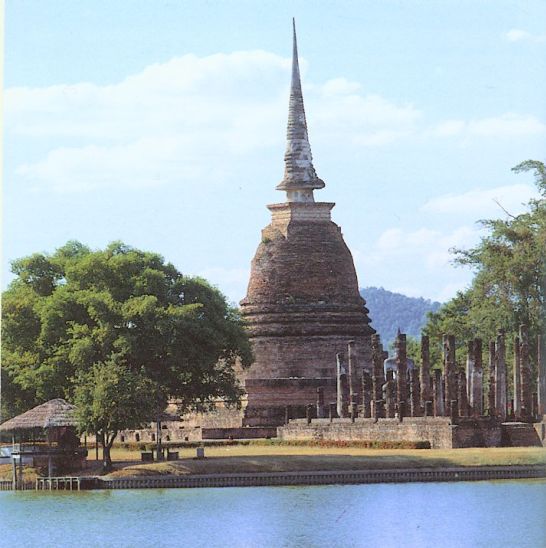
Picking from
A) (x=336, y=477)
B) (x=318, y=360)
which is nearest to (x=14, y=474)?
(x=336, y=477)

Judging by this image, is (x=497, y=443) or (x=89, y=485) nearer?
(x=89, y=485)

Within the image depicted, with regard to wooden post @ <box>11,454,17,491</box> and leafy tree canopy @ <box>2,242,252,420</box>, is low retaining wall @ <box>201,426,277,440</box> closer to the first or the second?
leafy tree canopy @ <box>2,242,252,420</box>

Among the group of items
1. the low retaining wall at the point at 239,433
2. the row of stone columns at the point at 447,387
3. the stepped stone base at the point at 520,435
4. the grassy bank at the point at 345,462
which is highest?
the row of stone columns at the point at 447,387

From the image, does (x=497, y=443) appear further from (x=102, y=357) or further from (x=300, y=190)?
(x=300, y=190)

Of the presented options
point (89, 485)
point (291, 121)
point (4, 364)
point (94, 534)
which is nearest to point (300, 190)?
point (291, 121)

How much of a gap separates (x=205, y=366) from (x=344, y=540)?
1633 cm

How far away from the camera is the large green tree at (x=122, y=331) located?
168 ft

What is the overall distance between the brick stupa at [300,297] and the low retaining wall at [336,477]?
22.7 metres

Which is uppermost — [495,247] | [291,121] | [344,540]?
[291,121]

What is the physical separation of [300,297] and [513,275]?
31.0 ft

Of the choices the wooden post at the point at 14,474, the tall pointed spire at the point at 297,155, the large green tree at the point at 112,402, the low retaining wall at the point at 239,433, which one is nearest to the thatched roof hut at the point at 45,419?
the large green tree at the point at 112,402

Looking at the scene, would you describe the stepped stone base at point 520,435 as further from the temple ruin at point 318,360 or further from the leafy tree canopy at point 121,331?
the leafy tree canopy at point 121,331

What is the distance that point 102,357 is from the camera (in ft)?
168

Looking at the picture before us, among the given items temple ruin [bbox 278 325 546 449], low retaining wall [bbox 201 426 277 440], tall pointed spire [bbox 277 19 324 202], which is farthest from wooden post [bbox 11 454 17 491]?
tall pointed spire [bbox 277 19 324 202]
